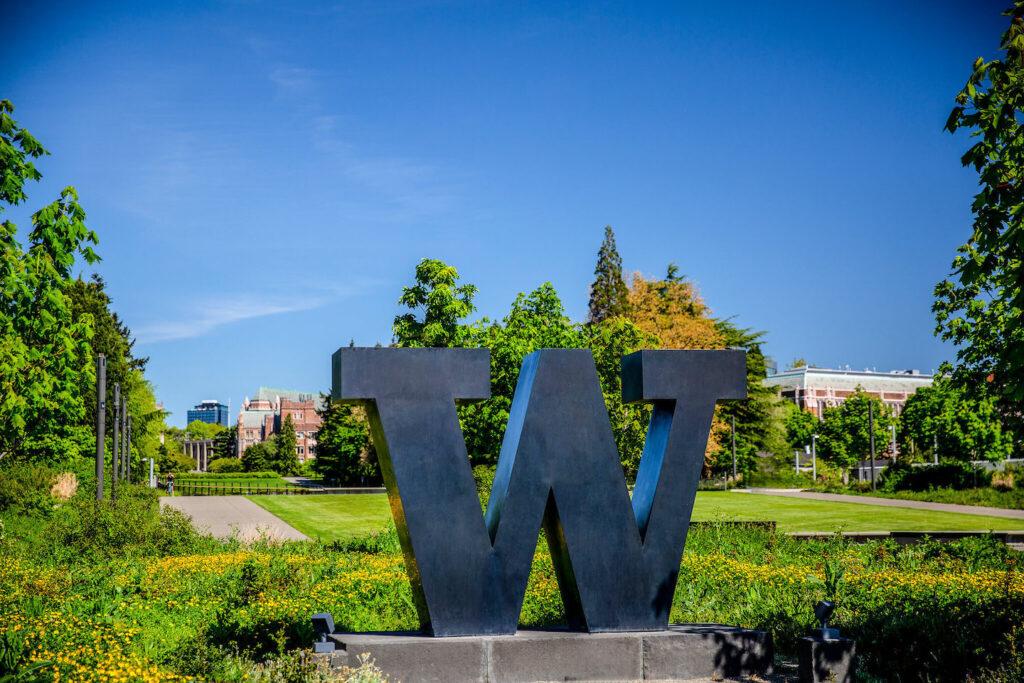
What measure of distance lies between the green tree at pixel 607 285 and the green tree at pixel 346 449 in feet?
61.2

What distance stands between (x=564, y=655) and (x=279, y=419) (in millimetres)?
150450

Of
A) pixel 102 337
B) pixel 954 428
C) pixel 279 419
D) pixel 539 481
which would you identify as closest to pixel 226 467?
pixel 279 419

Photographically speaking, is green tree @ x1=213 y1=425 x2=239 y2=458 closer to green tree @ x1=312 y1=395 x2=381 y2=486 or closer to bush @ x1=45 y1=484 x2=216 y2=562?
green tree @ x1=312 y1=395 x2=381 y2=486

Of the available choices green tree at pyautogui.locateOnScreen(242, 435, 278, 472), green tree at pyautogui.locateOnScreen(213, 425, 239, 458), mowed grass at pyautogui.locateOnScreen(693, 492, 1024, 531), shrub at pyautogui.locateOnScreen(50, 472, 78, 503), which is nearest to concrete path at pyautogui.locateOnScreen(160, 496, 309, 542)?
shrub at pyautogui.locateOnScreen(50, 472, 78, 503)

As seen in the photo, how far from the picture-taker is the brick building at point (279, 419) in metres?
147

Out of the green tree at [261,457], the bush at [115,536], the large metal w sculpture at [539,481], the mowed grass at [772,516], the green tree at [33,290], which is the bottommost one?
the green tree at [261,457]

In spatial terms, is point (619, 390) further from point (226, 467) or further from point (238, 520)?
point (226, 467)

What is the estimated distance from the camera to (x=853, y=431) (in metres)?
67.4

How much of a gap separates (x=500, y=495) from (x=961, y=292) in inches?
728

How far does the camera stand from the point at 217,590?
12.1 meters

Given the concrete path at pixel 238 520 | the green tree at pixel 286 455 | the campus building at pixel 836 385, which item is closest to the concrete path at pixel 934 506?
the concrete path at pixel 238 520

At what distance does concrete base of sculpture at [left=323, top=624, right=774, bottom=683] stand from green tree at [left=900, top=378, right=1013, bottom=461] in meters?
43.8

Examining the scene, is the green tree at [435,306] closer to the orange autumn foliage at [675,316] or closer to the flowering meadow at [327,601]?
the orange autumn foliage at [675,316]

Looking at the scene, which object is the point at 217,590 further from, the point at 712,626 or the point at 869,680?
the point at 869,680
